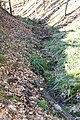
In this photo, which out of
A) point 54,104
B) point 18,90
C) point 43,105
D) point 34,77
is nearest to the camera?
point 43,105

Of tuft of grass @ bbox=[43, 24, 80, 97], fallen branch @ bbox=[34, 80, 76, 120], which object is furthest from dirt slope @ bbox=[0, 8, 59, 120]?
tuft of grass @ bbox=[43, 24, 80, 97]

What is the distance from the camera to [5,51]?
9.45m

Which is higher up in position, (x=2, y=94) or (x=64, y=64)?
(x=64, y=64)

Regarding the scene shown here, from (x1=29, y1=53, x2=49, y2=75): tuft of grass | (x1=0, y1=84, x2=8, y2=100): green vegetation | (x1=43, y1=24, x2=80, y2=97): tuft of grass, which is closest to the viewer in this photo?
(x1=0, y1=84, x2=8, y2=100): green vegetation

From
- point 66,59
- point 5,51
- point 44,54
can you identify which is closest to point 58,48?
point 44,54

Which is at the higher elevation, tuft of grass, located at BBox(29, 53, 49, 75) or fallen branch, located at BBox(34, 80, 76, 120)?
tuft of grass, located at BBox(29, 53, 49, 75)

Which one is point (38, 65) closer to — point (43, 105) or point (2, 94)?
point (43, 105)

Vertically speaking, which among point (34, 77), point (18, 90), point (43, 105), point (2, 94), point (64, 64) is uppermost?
point (64, 64)

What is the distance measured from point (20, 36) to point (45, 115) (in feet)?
25.4

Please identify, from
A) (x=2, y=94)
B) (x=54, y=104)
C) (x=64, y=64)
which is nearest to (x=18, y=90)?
(x=2, y=94)

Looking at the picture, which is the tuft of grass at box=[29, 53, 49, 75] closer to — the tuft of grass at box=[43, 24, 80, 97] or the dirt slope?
the dirt slope

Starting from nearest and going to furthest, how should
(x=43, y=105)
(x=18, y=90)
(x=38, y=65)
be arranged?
(x=43, y=105) → (x=18, y=90) → (x=38, y=65)

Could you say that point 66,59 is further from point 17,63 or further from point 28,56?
point 17,63

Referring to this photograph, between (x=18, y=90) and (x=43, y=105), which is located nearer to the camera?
(x=43, y=105)
